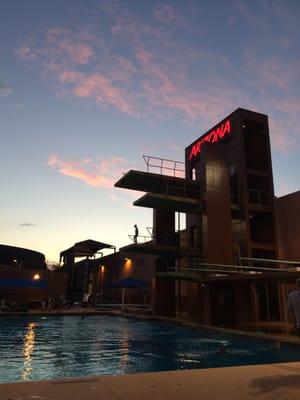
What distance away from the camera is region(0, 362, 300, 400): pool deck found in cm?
514

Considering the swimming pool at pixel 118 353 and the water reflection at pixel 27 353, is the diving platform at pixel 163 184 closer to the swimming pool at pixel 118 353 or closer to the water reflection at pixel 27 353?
the swimming pool at pixel 118 353

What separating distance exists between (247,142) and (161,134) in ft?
27.5

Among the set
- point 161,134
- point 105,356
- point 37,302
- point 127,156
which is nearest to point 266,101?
point 161,134

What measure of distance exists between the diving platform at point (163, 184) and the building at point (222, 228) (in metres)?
0.08

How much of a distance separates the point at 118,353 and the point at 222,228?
14878 millimetres

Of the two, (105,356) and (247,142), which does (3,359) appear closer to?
(105,356)

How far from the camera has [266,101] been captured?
2580 cm

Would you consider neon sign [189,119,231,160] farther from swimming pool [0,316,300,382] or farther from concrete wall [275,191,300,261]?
swimming pool [0,316,300,382]

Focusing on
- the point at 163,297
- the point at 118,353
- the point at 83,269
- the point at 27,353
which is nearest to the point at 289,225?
the point at 163,297

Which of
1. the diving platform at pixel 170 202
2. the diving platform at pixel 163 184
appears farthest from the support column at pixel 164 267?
the diving platform at pixel 163 184

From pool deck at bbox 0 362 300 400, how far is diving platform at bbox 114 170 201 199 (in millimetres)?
20990

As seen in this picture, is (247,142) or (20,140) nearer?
(20,140)

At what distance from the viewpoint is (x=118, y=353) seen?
1323cm

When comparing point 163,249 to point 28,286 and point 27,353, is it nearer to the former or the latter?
point 27,353
